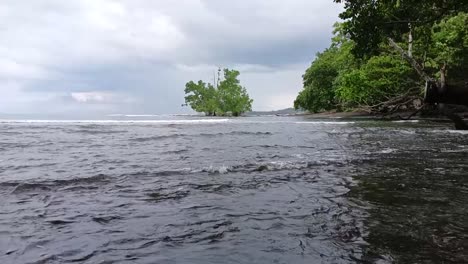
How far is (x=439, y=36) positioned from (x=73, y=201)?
2543cm

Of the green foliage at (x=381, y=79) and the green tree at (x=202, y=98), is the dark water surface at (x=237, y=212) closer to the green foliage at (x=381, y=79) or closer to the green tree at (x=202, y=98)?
the green foliage at (x=381, y=79)

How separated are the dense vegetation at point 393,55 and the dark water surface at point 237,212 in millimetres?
2163

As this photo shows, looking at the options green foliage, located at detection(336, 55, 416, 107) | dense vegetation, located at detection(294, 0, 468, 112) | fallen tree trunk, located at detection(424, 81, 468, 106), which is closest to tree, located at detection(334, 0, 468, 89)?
dense vegetation, located at detection(294, 0, 468, 112)

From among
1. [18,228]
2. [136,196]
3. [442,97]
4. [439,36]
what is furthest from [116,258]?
[439,36]

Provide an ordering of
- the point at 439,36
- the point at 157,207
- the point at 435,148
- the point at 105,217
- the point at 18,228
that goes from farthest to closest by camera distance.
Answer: the point at 439,36 → the point at 435,148 → the point at 157,207 → the point at 105,217 → the point at 18,228

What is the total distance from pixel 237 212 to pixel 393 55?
32.6 meters

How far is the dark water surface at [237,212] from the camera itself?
3.69 m

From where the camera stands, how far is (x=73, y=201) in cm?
586

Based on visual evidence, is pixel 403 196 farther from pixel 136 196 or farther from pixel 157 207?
pixel 136 196

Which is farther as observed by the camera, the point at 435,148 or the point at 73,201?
the point at 435,148

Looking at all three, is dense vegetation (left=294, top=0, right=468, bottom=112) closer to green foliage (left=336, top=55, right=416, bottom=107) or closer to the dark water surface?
green foliage (left=336, top=55, right=416, bottom=107)

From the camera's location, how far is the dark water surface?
12.1 feet

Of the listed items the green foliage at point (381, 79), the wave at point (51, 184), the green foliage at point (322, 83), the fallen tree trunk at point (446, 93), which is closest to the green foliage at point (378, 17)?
the fallen tree trunk at point (446, 93)

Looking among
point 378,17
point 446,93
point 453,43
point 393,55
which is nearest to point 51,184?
point 446,93
